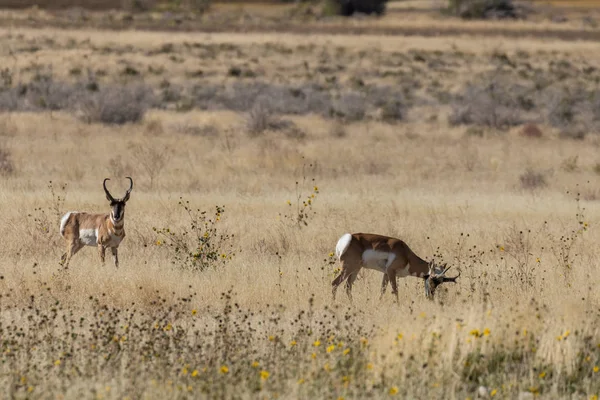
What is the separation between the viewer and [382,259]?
11125 millimetres

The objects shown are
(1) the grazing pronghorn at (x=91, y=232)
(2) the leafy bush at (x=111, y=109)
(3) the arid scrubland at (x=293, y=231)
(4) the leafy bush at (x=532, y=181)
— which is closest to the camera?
(3) the arid scrubland at (x=293, y=231)

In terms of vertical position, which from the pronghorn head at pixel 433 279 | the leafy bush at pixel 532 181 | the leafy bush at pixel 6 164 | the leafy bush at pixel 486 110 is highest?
the pronghorn head at pixel 433 279

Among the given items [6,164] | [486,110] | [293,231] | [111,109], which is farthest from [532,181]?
[111,109]

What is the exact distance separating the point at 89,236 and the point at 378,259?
3713 millimetres

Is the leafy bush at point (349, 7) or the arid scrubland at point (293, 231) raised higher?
the arid scrubland at point (293, 231)

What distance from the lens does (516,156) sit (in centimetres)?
2678

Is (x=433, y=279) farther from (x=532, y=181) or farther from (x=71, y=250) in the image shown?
(x=532, y=181)

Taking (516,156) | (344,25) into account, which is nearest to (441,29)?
(344,25)

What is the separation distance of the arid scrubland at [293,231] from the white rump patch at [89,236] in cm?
32

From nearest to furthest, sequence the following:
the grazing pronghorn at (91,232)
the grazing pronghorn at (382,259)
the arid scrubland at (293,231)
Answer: the arid scrubland at (293,231) → the grazing pronghorn at (382,259) → the grazing pronghorn at (91,232)

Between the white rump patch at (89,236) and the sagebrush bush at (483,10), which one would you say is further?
the sagebrush bush at (483,10)

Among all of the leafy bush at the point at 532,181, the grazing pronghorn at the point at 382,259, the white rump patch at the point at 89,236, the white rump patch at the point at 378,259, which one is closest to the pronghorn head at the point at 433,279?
the grazing pronghorn at the point at 382,259

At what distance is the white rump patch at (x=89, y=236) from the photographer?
12812 millimetres

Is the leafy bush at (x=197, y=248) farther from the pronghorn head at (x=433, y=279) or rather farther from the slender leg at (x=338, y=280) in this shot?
the pronghorn head at (x=433, y=279)
